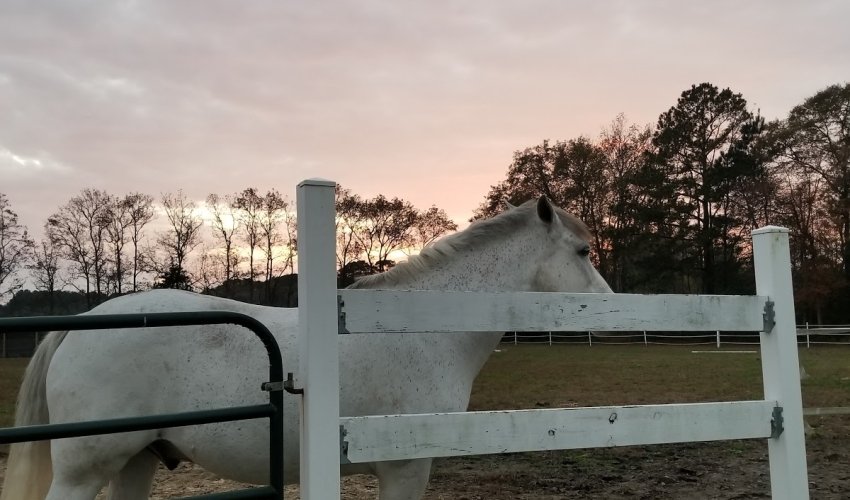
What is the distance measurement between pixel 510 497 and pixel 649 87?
10743 millimetres

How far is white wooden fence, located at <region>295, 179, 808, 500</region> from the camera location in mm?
1764

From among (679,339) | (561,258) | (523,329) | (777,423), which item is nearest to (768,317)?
(777,423)

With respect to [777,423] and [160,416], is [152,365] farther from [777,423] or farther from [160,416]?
[777,423]

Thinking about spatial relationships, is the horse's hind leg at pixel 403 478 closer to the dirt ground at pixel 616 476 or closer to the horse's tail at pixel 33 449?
the horse's tail at pixel 33 449

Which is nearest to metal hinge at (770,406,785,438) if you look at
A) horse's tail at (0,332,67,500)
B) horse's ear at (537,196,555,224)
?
horse's ear at (537,196,555,224)

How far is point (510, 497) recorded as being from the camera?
505 cm

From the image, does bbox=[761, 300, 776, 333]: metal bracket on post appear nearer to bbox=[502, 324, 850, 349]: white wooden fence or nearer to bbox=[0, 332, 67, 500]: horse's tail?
bbox=[0, 332, 67, 500]: horse's tail

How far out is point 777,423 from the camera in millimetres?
2424

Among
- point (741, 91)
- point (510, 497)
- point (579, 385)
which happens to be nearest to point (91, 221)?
point (579, 385)

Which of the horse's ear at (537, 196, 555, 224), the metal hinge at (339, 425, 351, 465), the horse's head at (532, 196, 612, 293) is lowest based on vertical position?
the metal hinge at (339, 425, 351, 465)

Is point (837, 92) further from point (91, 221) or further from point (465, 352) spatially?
point (91, 221)

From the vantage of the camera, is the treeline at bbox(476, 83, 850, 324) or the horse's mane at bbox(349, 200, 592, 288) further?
the treeline at bbox(476, 83, 850, 324)

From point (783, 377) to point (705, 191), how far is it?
35872mm

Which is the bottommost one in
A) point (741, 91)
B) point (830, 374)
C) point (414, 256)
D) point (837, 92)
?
point (830, 374)
